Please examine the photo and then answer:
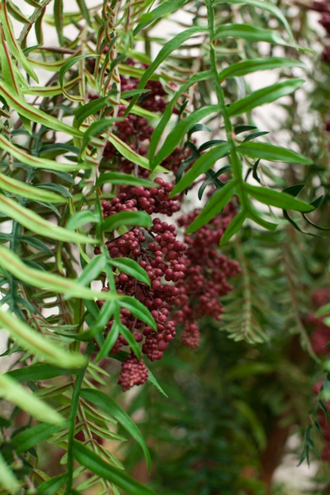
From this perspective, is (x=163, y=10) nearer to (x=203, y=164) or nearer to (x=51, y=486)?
(x=203, y=164)

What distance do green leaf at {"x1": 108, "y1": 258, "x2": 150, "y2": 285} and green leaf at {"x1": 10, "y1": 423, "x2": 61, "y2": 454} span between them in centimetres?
9

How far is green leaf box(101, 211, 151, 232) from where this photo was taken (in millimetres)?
217

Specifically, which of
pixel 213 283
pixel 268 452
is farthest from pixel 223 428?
pixel 213 283

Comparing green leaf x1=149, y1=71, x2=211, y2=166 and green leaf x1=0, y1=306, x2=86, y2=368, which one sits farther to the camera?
green leaf x1=149, y1=71, x2=211, y2=166

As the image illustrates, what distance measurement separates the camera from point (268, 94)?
0.25 metres

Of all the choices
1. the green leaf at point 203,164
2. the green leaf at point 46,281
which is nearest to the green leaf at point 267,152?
the green leaf at point 203,164

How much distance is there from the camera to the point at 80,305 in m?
0.30

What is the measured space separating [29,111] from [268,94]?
4.9 inches

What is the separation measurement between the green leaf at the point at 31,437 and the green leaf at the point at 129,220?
11 centimetres

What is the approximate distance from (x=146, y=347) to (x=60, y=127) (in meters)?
0.13

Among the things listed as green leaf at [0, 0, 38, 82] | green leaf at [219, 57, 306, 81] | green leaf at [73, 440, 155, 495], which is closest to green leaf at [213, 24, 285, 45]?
green leaf at [219, 57, 306, 81]

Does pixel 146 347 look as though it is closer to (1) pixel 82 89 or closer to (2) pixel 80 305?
(2) pixel 80 305

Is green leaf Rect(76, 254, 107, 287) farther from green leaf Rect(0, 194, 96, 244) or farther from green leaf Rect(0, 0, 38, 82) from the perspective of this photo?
green leaf Rect(0, 0, 38, 82)

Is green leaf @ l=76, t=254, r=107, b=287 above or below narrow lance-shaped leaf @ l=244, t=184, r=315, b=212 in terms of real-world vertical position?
below
